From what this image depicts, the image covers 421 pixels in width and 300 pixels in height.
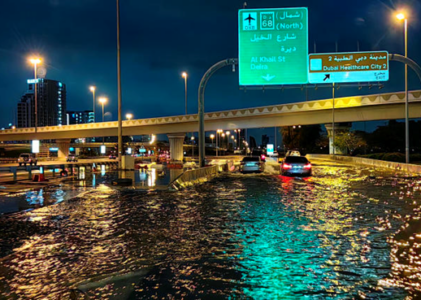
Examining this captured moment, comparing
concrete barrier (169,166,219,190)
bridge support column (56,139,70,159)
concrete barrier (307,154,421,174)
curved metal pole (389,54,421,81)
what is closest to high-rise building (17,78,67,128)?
bridge support column (56,139,70,159)

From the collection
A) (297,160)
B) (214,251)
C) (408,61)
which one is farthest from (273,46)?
(214,251)

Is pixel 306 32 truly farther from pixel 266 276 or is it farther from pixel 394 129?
pixel 394 129

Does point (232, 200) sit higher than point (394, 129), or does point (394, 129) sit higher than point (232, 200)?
point (394, 129)

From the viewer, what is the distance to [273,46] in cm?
2470

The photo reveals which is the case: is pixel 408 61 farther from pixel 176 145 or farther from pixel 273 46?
pixel 176 145

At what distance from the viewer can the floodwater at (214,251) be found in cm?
536

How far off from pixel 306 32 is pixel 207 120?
39.1m

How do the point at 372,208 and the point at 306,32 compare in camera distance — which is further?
the point at 306,32

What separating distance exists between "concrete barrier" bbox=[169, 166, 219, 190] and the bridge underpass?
2400 cm

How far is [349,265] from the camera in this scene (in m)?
6.38

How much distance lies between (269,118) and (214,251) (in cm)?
5144

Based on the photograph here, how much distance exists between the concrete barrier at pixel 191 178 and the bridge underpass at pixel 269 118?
24.0m

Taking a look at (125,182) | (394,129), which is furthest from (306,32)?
(394,129)

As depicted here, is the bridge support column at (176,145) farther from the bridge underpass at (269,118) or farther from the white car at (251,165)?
the white car at (251,165)
